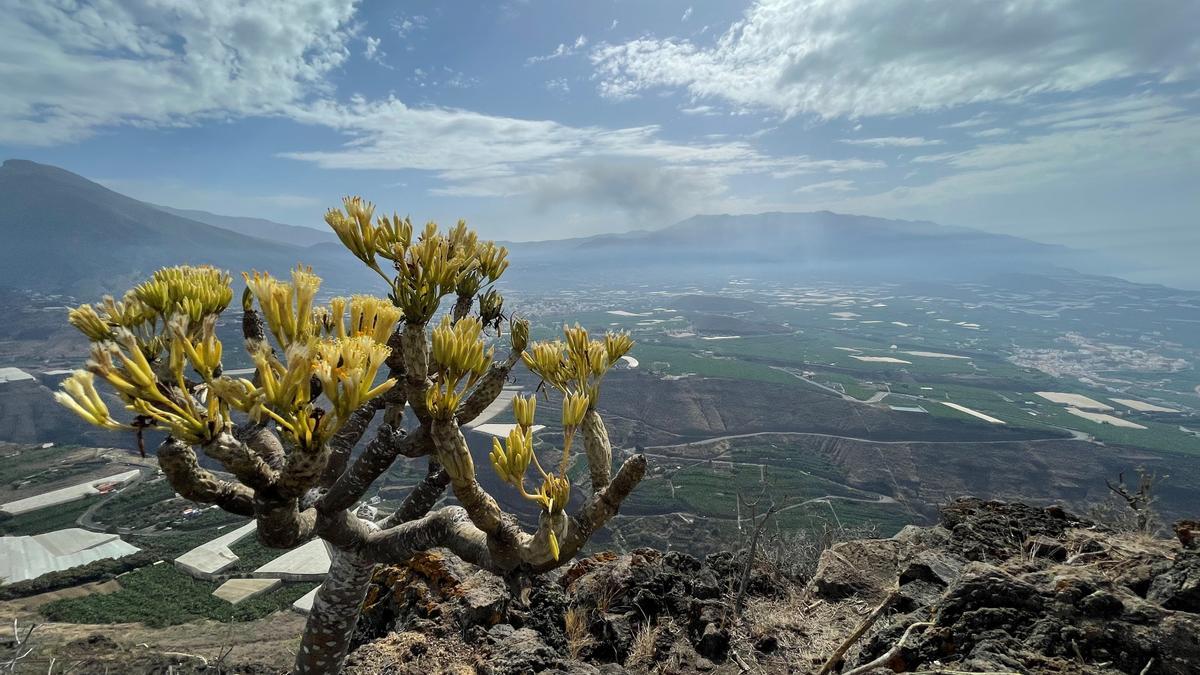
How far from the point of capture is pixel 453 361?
319cm

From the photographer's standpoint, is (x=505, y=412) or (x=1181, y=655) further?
(x=505, y=412)

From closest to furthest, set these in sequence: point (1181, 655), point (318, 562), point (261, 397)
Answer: point (261, 397) → point (1181, 655) → point (318, 562)

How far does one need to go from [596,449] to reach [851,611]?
5.39m

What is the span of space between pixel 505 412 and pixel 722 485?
128 ft

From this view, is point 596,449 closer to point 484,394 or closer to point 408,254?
point 484,394

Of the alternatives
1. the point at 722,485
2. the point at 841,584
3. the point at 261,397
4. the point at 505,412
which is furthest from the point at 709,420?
the point at 261,397

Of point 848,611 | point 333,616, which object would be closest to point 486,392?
point 333,616

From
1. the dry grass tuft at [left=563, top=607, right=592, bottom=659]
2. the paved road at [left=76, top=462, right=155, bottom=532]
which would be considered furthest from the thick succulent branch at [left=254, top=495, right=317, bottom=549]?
the paved road at [left=76, top=462, right=155, bottom=532]

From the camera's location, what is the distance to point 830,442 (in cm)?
6731

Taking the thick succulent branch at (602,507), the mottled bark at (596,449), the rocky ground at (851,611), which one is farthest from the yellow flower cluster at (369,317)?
the rocky ground at (851,611)

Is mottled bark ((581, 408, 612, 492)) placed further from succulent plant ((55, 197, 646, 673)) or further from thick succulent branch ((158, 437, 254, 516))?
thick succulent branch ((158, 437, 254, 516))

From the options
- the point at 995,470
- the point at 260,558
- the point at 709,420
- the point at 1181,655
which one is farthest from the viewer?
the point at 709,420

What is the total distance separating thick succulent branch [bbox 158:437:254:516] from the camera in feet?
9.34

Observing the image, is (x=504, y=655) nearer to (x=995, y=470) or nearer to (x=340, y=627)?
(x=340, y=627)
